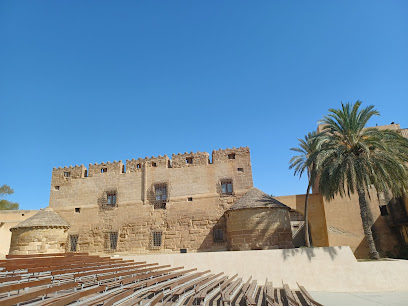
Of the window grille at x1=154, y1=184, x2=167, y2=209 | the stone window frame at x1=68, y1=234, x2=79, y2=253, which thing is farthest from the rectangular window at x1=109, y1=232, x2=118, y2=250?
the window grille at x1=154, y1=184, x2=167, y2=209

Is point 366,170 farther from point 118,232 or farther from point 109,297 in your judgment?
point 118,232

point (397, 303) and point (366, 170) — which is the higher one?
point (366, 170)

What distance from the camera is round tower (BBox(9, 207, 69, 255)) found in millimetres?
19500

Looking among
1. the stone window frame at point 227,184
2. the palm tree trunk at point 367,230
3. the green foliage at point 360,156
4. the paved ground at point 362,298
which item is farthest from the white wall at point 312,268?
the stone window frame at point 227,184

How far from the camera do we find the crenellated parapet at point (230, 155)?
20.8 metres

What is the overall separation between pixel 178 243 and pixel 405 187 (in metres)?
14.3

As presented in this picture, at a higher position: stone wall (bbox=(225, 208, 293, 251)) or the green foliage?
the green foliage

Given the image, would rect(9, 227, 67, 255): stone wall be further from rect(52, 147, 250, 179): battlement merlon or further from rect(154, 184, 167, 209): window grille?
rect(154, 184, 167, 209): window grille

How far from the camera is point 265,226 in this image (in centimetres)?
1695

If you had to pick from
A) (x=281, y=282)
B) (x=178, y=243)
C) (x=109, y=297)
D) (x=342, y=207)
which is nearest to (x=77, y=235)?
(x=178, y=243)

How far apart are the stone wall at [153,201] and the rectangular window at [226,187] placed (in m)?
0.23

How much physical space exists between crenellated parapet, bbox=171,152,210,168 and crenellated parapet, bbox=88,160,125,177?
14.9 feet

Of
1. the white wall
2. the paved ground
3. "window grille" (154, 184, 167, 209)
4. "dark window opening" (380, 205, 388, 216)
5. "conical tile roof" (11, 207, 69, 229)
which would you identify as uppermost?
"window grille" (154, 184, 167, 209)

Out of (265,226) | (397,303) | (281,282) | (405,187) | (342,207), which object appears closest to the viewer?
(397,303)
